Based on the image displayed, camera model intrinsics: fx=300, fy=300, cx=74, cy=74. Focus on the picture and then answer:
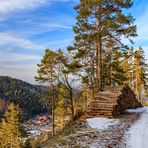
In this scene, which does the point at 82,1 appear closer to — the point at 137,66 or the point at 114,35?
the point at 114,35

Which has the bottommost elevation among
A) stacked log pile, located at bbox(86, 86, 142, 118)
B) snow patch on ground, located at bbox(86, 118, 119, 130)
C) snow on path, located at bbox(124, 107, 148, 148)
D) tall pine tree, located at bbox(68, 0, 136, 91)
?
snow on path, located at bbox(124, 107, 148, 148)

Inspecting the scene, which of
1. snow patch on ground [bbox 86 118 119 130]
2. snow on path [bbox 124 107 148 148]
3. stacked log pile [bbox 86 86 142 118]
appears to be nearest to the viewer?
snow on path [bbox 124 107 148 148]

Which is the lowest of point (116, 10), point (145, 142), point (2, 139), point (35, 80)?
point (2, 139)

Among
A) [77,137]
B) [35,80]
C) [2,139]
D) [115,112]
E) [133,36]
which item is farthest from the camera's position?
[2,139]

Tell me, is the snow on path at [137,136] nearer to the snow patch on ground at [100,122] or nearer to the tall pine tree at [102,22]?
the snow patch on ground at [100,122]

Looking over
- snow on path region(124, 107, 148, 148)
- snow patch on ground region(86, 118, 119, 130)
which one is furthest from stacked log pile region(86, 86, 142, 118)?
snow on path region(124, 107, 148, 148)

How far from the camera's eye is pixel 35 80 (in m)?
46.3

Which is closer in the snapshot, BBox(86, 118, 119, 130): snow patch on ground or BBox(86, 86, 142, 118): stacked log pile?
BBox(86, 118, 119, 130): snow patch on ground

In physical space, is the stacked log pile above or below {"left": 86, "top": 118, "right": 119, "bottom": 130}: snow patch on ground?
above

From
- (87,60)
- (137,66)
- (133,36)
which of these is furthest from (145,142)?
(137,66)

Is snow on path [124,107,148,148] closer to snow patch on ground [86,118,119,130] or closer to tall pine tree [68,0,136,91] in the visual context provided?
snow patch on ground [86,118,119,130]

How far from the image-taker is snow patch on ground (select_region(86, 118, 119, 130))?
57.6 feet

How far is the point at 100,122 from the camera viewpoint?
18.9 metres

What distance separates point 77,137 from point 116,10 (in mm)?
17443
